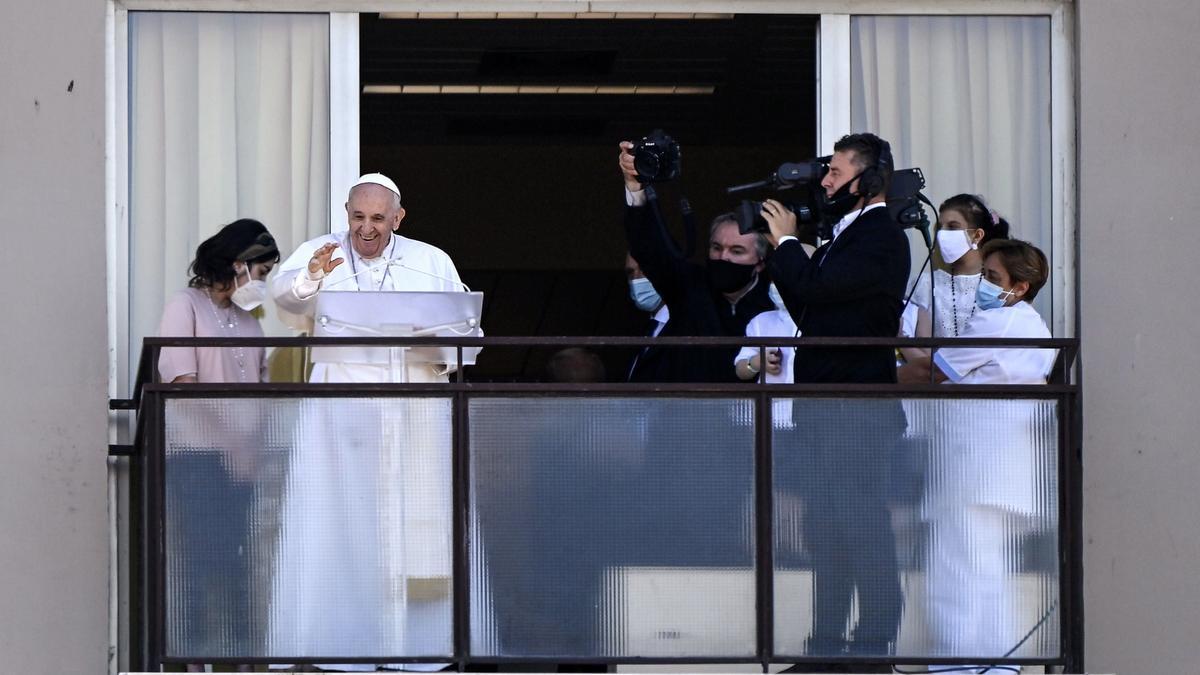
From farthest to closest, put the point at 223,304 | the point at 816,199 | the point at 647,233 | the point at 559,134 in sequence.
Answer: the point at 559,134
the point at 223,304
the point at 647,233
the point at 816,199

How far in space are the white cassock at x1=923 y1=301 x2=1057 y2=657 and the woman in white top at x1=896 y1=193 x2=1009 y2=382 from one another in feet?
1.76

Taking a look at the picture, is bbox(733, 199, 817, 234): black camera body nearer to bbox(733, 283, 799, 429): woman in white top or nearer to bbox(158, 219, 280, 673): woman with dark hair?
bbox(733, 283, 799, 429): woman in white top

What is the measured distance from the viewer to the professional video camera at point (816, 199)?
6719 mm

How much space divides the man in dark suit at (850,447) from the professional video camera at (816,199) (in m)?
0.06

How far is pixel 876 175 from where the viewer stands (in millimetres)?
6672

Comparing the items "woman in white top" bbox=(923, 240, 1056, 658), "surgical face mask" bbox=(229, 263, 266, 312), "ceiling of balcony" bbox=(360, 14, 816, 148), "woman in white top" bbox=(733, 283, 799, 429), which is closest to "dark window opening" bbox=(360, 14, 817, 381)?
"ceiling of balcony" bbox=(360, 14, 816, 148)

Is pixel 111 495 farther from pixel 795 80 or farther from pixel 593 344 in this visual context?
pixel 795 80

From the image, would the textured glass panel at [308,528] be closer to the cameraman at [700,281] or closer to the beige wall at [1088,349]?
the beige wall at [1088,349]

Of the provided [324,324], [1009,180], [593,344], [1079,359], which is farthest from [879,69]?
[324,324]

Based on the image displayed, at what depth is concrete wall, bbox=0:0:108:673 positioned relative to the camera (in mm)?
7211

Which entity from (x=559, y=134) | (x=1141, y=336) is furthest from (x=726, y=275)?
(x=559, y=134)

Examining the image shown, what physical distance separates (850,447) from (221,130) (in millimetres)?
2728

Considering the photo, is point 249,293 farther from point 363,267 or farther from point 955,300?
point 955,300

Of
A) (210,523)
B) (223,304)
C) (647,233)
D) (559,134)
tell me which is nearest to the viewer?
(210,523)
